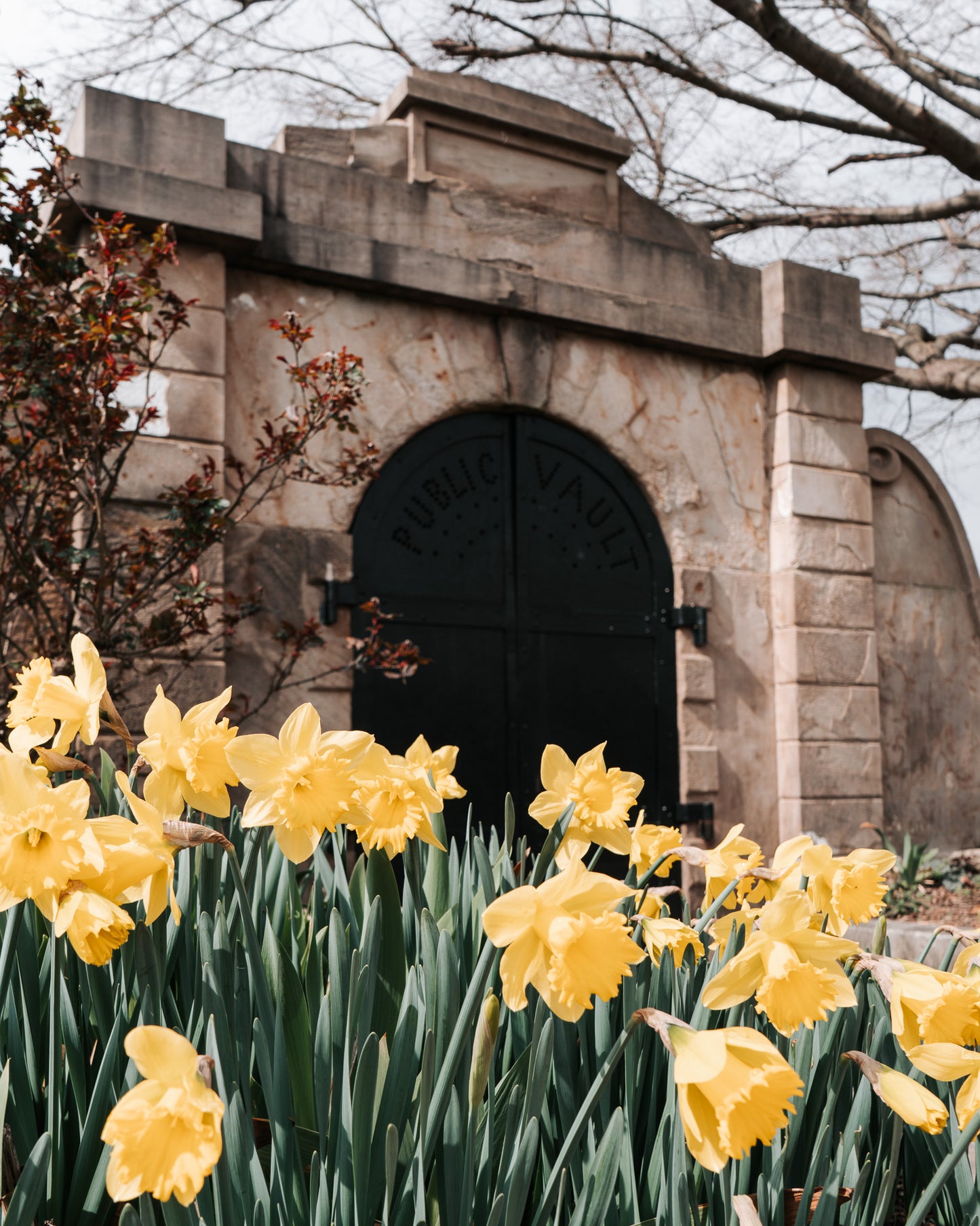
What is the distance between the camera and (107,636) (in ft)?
11.1

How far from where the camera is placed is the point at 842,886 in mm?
1195

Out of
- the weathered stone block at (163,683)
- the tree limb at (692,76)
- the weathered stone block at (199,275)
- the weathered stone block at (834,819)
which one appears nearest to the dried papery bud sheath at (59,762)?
the weathered stone block at (163,683)

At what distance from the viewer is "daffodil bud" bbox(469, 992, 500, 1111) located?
0.93 m

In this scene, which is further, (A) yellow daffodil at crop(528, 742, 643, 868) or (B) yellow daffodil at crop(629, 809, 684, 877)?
(B) yellow daffodil at crop(629, 809, 684, 877)

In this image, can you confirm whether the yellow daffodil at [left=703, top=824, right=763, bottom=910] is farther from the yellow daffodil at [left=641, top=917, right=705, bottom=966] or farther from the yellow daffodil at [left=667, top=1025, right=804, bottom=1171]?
the yellow daffodil at [left=667, top=1025, right=804, bottom=1171]

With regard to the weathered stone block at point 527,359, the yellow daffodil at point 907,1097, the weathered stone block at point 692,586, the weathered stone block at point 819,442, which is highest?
the weathered stone block at point 527,359

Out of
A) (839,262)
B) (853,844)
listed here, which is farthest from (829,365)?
(839,262)

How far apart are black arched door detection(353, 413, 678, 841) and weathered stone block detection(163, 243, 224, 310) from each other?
1.02m

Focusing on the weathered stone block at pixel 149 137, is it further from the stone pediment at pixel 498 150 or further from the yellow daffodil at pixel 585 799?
the yellow daffodil at pixel 585 799

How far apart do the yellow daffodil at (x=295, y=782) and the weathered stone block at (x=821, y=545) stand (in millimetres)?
4939

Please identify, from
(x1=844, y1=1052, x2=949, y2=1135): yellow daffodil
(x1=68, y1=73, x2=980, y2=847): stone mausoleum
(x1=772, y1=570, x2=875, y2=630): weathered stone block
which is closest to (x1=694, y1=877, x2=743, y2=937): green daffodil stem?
(x1=844, y1=1052, x2=949, y2=1135): yellow daffodil

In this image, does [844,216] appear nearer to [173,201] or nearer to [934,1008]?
[173,201]

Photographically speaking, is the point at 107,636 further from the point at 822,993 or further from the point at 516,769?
the point at 822,993

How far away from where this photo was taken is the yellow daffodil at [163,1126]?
2.25ft
